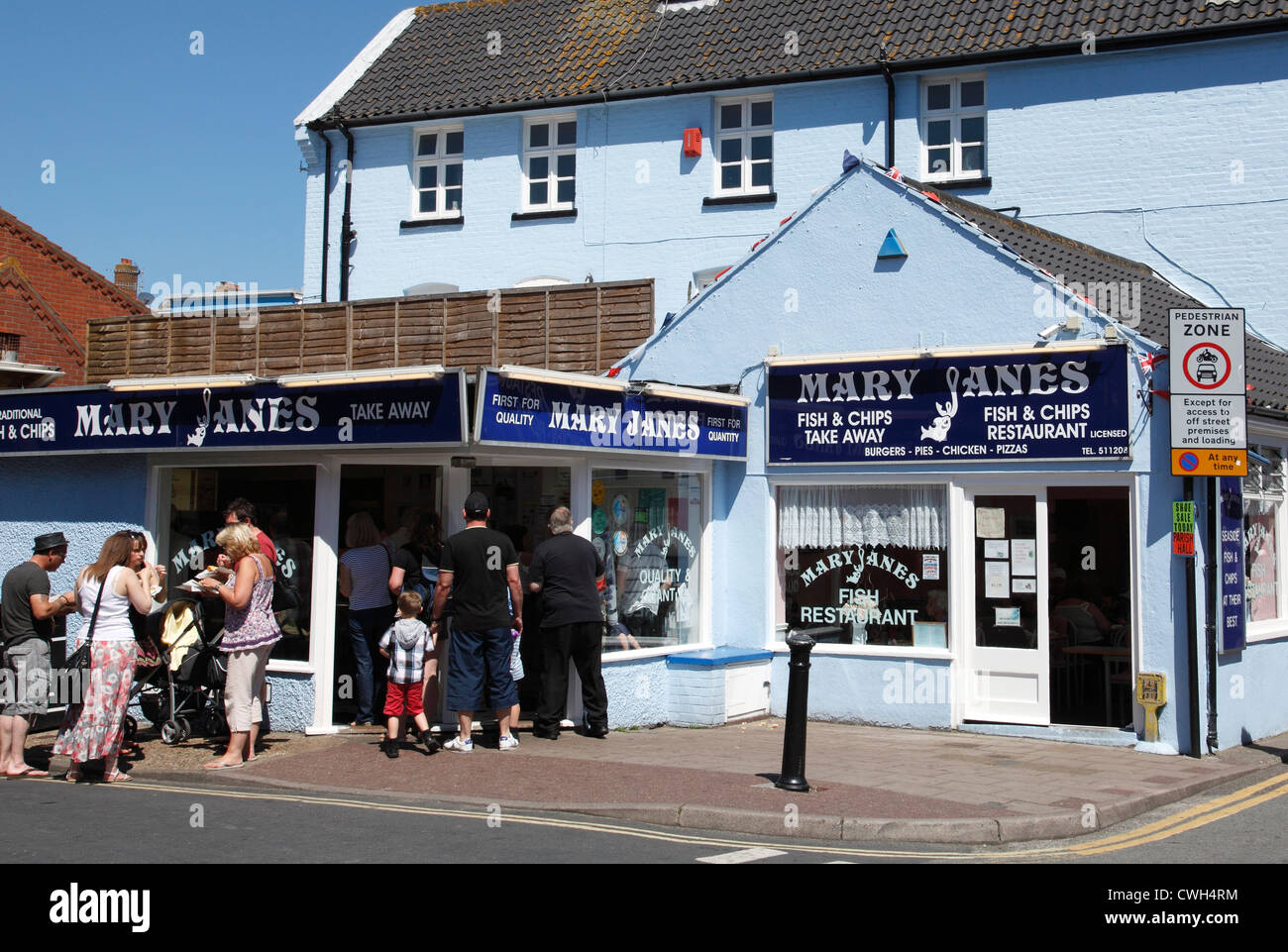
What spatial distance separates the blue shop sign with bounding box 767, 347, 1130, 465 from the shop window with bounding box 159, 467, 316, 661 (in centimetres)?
450

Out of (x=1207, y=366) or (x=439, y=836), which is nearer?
(x=439, y=836)

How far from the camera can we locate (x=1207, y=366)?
10.9 metres

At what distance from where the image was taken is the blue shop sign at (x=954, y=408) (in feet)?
37.0

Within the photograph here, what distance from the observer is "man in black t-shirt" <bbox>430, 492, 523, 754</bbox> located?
10.3 m

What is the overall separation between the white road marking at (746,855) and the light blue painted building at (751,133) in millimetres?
10656

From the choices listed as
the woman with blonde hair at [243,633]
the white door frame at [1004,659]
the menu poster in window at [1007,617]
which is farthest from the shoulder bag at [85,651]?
the menu poster in window at [1007,617]

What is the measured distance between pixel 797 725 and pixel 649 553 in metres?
3.74

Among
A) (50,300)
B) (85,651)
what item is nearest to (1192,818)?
(85,651)

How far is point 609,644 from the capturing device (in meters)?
11.9

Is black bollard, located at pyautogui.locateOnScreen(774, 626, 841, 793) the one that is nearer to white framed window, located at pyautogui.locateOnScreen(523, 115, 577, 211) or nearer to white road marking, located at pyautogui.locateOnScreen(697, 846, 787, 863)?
white road marking, located at pyautogui.locateOnScreen(697, 846, 787, 863)

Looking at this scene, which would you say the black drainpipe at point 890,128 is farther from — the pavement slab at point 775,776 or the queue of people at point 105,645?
the queue of people at point 105,645

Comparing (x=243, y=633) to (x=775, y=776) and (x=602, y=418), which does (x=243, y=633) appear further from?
(x=775, y=776)
